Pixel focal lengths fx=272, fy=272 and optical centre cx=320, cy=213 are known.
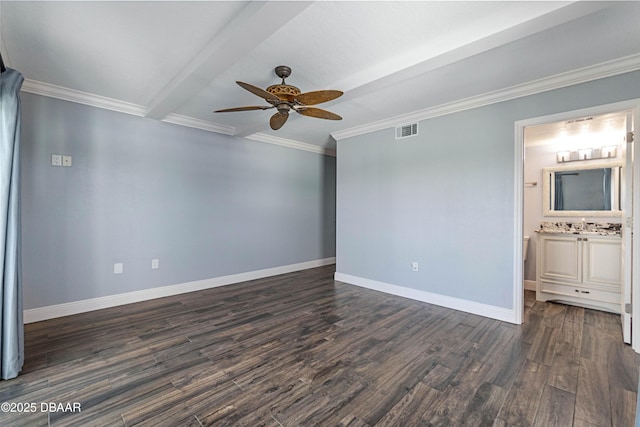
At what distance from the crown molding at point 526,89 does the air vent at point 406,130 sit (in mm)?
59

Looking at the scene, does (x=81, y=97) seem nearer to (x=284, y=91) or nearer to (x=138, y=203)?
(x=138, y=203)

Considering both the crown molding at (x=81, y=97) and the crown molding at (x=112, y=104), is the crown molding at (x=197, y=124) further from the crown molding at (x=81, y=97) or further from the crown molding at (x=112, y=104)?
the crown molding at (x=81, y=97)

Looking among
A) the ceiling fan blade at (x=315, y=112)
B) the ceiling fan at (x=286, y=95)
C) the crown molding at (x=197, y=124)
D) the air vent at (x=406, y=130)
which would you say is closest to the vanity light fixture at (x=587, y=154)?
the air vent at (x=406, y=130)

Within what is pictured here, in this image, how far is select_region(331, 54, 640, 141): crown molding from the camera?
2424 mm

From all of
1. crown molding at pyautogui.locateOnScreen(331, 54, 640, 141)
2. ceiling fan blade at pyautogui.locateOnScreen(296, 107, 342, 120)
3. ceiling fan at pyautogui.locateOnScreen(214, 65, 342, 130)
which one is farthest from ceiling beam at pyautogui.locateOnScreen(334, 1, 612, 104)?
crown molding at pyautogui.locateOnScreen(331, 54, 640, 141)

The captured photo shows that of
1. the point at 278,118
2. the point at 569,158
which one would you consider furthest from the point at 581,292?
the point at 278,118

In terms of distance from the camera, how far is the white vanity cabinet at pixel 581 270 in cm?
337

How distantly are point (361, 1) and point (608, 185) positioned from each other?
4.51m

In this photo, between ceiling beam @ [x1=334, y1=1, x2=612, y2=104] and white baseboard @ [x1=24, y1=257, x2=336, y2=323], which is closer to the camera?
ceiling beam @ [x1=334, y1=1, x2=612, y2=104]

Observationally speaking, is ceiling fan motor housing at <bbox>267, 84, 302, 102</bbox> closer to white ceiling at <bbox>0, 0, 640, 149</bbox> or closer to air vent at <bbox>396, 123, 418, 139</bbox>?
white ceiling at <bbox>0, 0, 640, 149</bbox>

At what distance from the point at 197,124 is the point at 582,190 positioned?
5886mm

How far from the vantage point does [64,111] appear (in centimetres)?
314

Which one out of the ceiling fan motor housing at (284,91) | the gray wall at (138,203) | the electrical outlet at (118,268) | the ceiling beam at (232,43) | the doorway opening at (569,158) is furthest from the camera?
the electrical outlet at (118,268)

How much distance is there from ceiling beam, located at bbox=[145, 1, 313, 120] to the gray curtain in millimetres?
1142
